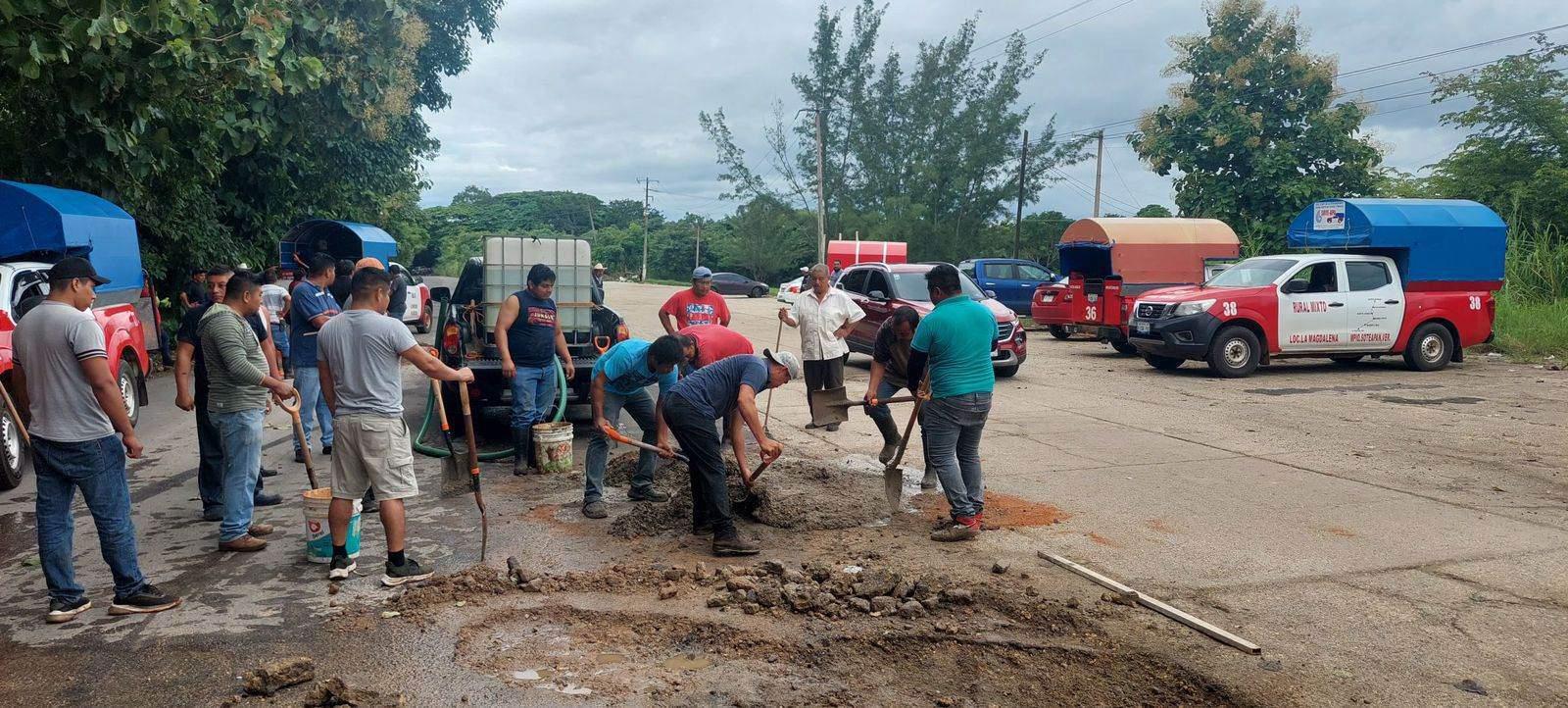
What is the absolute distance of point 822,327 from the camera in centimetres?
1027

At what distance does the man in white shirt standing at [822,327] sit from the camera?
1032cm

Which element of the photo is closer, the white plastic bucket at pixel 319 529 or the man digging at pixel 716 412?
the white plastic bucket at pixel 319 529

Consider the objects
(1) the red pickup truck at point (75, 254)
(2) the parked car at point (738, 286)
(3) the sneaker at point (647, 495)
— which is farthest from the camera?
(2) the parked car at point (738, 286)

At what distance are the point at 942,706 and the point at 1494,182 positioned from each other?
2739 centimetres

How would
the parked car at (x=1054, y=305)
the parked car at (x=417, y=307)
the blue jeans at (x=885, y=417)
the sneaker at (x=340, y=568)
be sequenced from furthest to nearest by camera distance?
1. the parked car at (x=417, y=307)
2. the parked car at (x=1054, y=305)
3. the blue jeans at (x=885, y=417)
4. the sneaker at (x=340, y=568)

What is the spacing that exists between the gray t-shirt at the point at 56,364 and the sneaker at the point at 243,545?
1.40 metres

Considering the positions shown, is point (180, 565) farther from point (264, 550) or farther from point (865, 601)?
point (865, 601)

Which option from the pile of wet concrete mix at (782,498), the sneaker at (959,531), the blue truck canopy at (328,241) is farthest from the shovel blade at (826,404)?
the blue truck canopy at (328,241)

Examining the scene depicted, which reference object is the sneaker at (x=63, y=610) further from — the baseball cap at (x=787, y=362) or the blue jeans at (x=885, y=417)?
the blue jeans at (x=885, y=417)

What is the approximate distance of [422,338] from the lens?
23.5 m

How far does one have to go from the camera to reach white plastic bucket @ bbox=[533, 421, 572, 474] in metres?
8.06

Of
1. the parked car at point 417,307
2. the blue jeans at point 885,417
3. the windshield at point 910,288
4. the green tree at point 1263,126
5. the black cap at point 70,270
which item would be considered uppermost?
the green tree at point 1263,126

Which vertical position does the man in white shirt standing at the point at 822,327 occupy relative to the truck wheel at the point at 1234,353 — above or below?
above

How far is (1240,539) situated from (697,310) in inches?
218
